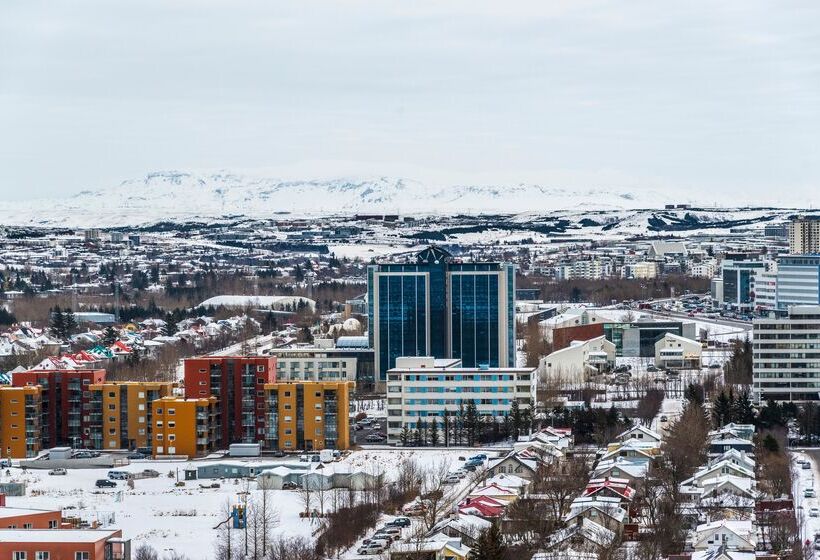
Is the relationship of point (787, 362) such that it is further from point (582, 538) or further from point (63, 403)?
point (582, 538)

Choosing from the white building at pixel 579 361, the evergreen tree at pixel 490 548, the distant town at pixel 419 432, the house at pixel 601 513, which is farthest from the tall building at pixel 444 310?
the evergreen tree at pixel 490 548

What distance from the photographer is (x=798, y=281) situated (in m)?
37.0

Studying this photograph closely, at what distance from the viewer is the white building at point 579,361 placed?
2491 cm

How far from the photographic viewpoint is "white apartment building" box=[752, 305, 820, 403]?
2206 cm

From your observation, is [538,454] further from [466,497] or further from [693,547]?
[693,547]

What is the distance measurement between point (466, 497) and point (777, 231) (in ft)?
203

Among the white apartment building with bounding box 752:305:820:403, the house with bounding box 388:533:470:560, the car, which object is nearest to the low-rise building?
the car

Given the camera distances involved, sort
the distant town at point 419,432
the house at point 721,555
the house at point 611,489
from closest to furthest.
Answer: the house at point 721,555 < the distant town at point 419,432 < the house at point 611,489

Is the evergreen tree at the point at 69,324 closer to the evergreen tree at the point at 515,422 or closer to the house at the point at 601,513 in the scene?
the evergreen tree at the point at 515,422

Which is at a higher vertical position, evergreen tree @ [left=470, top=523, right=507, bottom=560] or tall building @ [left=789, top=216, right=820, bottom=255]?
tall building @ [left=789, top=216, right=820, bottom=255]

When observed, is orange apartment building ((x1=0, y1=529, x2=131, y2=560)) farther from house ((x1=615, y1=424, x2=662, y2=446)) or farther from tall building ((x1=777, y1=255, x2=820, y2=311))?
tall building ((x1=777, y1=255, x2=820, y2=311))

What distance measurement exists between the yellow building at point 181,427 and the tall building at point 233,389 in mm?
446

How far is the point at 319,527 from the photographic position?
566 inches

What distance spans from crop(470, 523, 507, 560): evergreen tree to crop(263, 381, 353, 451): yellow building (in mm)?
7673
